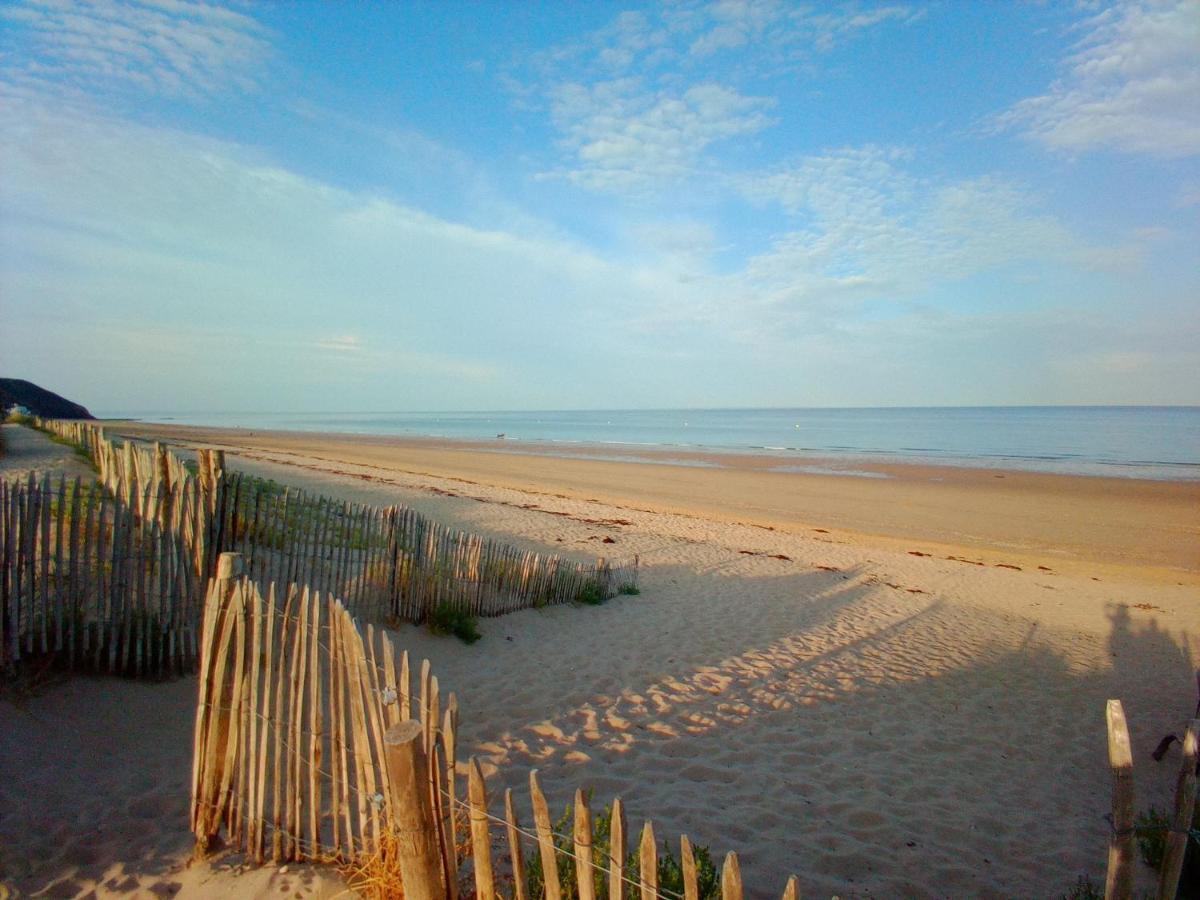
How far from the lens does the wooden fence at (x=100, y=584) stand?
401 centimetres

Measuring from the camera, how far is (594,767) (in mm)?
4207

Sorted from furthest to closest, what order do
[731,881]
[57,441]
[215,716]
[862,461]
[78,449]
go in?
[862,461]
[57,441]
[78,449]
[215,716]
[731,881]

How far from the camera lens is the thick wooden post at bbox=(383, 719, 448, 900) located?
7.14 ft

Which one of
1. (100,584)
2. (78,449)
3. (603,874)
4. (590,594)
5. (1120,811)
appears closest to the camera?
(1120,811)

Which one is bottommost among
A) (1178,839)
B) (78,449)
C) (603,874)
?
(603,874)

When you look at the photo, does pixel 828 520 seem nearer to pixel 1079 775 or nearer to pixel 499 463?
pixel 1079 775

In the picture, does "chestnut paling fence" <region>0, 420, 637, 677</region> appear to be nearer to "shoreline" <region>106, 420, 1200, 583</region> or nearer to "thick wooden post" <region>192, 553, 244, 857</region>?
"thick wooden post" <region>192, 553, 244, 857</region>

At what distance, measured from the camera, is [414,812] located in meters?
2.21

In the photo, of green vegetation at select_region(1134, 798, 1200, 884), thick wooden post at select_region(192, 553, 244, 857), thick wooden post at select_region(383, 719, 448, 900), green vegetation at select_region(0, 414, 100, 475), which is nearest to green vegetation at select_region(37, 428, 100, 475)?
green vegetation at select_region(0, 414, 100, 475)

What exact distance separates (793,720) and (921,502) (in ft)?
59.3

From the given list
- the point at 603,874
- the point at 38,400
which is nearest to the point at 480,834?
the point at 603,874

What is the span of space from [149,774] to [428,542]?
122 inches

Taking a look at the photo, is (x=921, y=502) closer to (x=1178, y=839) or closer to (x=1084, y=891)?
(x=1084, y=891)

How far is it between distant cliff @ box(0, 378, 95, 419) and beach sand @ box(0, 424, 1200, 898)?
178 feet
